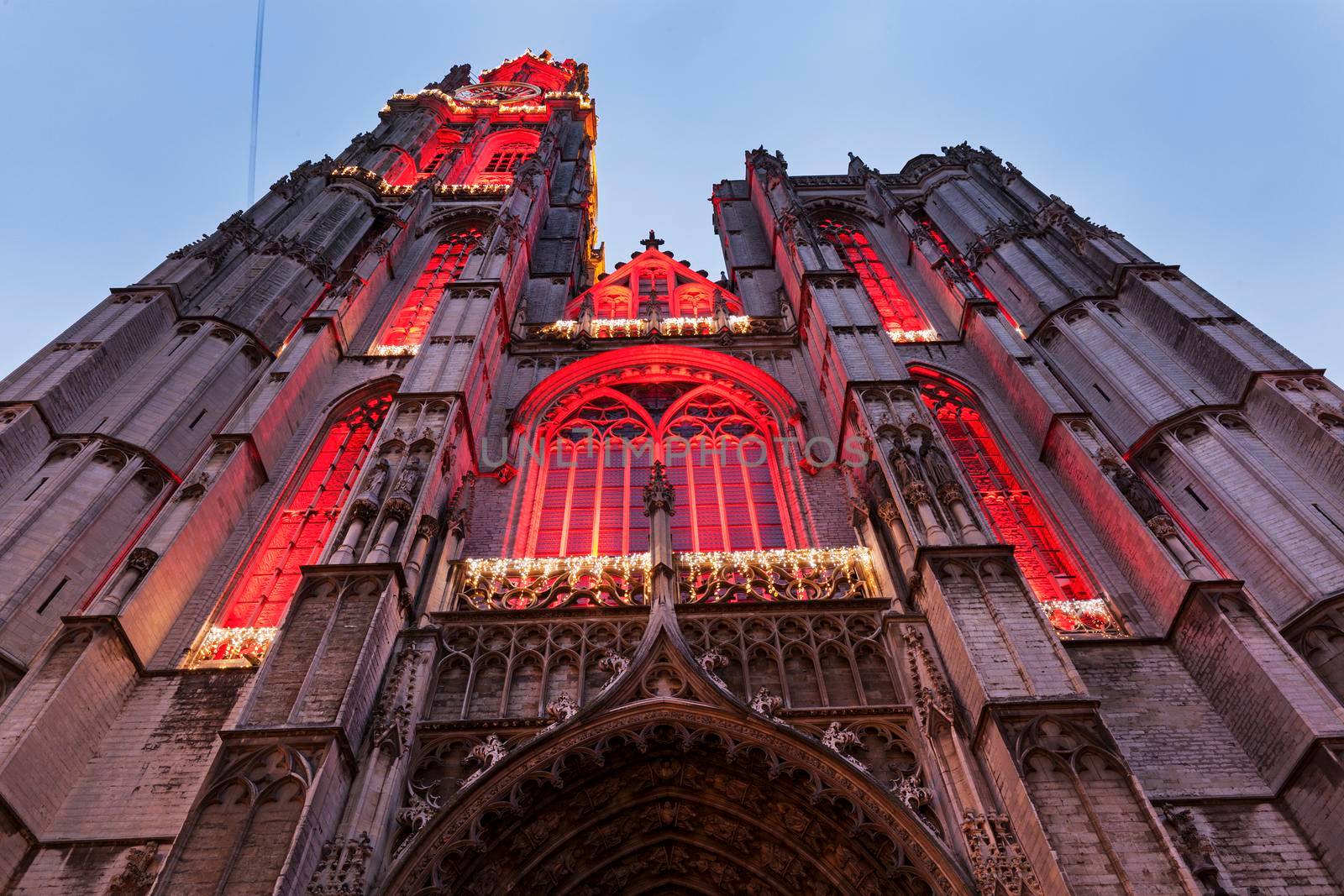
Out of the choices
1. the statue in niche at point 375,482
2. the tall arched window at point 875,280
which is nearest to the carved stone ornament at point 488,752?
the statue in niche at point 375,482

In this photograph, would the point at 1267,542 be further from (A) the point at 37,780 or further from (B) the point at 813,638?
(A) the point at 37,780

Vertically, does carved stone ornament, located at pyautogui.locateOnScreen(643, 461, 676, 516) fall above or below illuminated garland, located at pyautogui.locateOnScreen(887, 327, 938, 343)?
below

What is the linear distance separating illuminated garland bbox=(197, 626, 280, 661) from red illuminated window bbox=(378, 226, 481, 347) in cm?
756

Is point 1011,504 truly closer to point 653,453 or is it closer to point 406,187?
point 653,453

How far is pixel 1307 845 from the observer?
30.4 ft

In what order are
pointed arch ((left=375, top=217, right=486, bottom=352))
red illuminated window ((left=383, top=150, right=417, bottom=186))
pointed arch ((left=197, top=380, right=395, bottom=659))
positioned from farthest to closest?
red illuminated window ((left=383, top=150, right=417, bottom=186)), pointed arch ((left=375, top=217, right=486, bottom=352)), pointed arch ((left=197, top=380, right=395, bottom=659))

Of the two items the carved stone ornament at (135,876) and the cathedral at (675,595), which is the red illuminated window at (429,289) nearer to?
the cathedral at (675,595)

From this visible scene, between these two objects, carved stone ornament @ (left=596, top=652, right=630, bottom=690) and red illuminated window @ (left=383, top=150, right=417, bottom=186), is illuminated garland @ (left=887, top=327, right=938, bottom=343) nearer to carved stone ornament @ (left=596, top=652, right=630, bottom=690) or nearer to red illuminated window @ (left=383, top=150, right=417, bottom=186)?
carved stone ornament @ (left=596, top=652, right=630, bottom=690)

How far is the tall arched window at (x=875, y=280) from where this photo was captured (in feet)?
69.1

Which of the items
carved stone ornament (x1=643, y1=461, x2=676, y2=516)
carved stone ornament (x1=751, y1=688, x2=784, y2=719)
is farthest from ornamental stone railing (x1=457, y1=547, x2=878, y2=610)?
carved stone ornament (x1=751, y1=688, x2=784, y2=719)

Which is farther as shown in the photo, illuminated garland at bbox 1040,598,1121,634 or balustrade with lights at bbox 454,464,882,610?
balustrade with lights at bbox 454,464,882,610

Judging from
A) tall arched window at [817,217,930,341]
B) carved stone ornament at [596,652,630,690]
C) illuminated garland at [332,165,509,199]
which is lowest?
carved stone ornament at [596,652,630,690]

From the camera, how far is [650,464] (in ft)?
57.6

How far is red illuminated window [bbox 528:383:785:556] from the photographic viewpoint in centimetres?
1539
